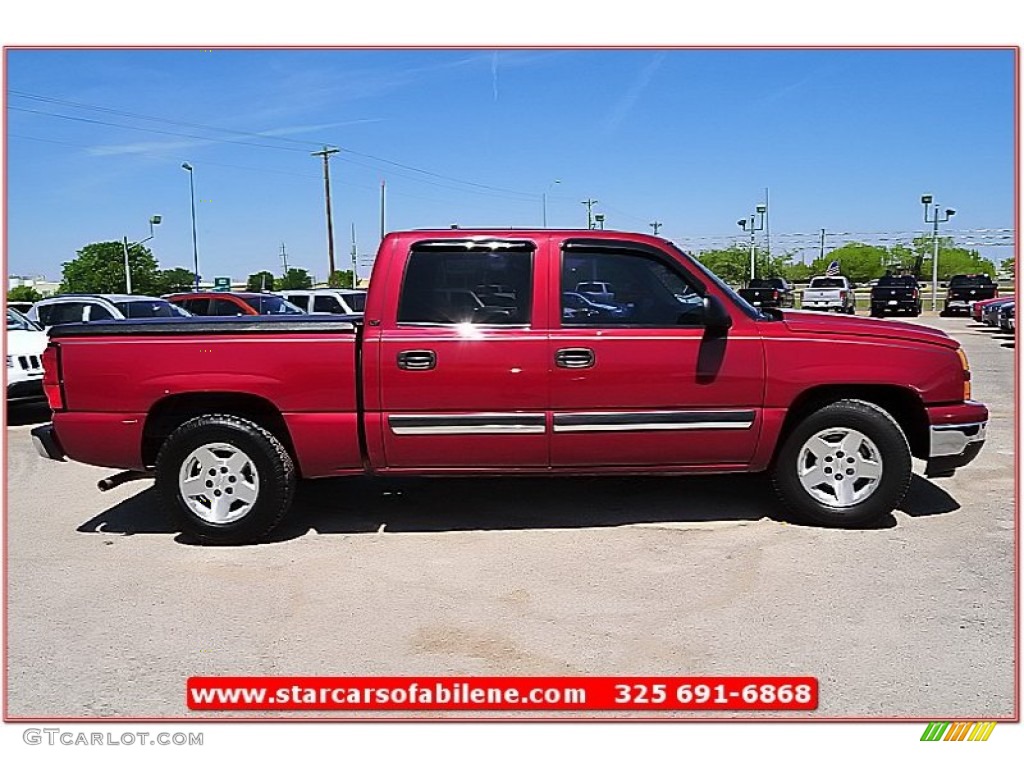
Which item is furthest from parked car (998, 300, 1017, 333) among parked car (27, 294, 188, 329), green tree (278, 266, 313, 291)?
green tree (278, 266, 313, 291)

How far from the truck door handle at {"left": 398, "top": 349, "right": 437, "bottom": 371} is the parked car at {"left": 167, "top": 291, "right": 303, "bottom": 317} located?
11.4m

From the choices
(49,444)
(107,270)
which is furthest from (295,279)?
(49,444)

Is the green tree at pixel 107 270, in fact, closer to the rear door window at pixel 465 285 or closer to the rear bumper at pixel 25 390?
the rear bumper at pixel 25 390

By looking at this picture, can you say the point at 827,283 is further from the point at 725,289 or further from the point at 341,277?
the point at 725,289

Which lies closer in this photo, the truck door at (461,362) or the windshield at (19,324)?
the truck door at (461,362)

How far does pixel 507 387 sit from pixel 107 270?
52909 millimetres

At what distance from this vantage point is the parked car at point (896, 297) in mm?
33625

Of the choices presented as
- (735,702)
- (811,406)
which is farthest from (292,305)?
(735,702)

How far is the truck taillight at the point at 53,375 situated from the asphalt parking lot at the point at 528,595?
892mm

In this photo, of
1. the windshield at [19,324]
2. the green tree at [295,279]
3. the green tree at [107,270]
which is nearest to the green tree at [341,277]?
the green tree at [295,279]

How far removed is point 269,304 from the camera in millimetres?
16672

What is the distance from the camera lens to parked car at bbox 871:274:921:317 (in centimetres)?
Result: 3362

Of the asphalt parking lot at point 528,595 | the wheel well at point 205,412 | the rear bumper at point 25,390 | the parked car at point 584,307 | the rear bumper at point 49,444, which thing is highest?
the parked car at point 584,307

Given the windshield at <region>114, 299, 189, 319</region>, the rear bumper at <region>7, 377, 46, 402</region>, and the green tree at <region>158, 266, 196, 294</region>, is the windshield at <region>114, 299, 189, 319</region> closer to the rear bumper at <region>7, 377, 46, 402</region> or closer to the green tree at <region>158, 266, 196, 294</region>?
the rear bumper at <region>7, 377, 46, 402</region>
